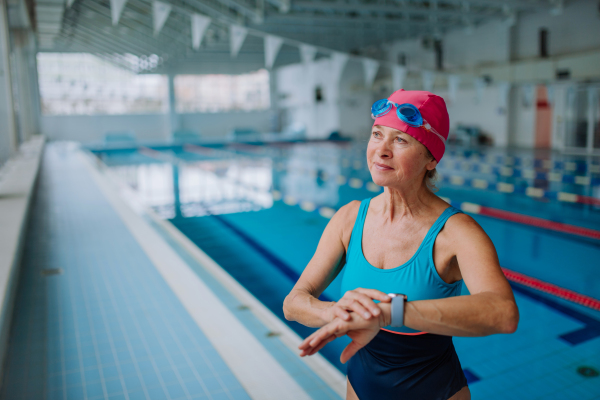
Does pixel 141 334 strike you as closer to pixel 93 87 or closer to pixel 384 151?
pixel 384 151

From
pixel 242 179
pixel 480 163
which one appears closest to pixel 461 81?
pixel 480 163

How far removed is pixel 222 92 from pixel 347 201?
21.1 metres

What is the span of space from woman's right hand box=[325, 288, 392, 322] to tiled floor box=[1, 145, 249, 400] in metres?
1.22

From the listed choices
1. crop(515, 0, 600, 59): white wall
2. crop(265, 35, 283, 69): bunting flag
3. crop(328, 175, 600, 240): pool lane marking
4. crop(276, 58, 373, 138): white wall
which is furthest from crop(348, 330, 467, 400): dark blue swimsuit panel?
crop(276, 58, 373, 138): white wall

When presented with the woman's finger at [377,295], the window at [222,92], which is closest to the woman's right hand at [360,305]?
the woman's finger at [377,295]

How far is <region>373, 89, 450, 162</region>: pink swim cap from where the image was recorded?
0.99m

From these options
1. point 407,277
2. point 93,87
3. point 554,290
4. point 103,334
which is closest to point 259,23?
point 93,87

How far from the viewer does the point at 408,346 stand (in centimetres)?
103

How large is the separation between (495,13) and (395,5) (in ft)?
14.1

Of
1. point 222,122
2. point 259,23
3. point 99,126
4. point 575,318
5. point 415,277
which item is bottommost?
point 575,318

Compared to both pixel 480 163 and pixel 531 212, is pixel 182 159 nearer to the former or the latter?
pixel 480 163

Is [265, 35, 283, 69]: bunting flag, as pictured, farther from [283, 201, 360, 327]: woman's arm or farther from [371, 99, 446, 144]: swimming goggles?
[371, 99, 446, 144]: swimming goggles

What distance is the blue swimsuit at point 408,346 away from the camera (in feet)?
3.27

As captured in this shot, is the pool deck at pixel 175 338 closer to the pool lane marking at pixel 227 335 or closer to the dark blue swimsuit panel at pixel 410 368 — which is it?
the pool lane marking at pixel 227 335
